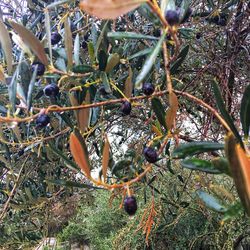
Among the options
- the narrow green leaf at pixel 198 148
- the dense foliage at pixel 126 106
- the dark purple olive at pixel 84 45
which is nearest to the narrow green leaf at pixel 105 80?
the dense foliage at pixel 126 106

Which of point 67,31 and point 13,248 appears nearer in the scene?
point 67,31

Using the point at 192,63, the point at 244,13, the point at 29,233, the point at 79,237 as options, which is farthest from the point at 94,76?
the point at 79,237

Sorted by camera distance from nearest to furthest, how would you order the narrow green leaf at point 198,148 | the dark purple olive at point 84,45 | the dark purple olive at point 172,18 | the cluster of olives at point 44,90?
the dark purple olive at point 172,18, the narrow green leaf at point 198,148, the cluster of olives at point 44,90, the dark purple olive at point 84,45

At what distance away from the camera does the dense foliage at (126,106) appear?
0.57 meters

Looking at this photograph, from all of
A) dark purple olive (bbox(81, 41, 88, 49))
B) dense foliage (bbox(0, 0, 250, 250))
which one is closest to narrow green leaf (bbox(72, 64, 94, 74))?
dense foliage (bbox(0, 0, 250, 250))


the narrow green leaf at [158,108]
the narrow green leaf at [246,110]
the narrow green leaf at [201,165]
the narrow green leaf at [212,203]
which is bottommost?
the narrow green leaf at [212,203]

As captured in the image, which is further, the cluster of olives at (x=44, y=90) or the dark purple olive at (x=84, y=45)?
the dark purple olive at (x=84, y=45)

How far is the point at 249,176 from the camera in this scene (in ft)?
1.41

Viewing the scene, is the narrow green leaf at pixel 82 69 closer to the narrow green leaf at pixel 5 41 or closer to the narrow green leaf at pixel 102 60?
the narrow green leaf at pixel 102 60

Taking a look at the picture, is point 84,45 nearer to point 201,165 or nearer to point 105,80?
point 105,80

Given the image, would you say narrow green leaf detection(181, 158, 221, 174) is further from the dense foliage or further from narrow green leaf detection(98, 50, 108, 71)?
narrow green leaf detection(98, 50, 108, 71)

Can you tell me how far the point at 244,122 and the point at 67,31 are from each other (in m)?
0.36

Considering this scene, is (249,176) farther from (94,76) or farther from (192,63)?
(192,63)

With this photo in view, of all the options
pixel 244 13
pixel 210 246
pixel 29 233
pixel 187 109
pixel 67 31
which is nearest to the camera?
pixel 67 31
